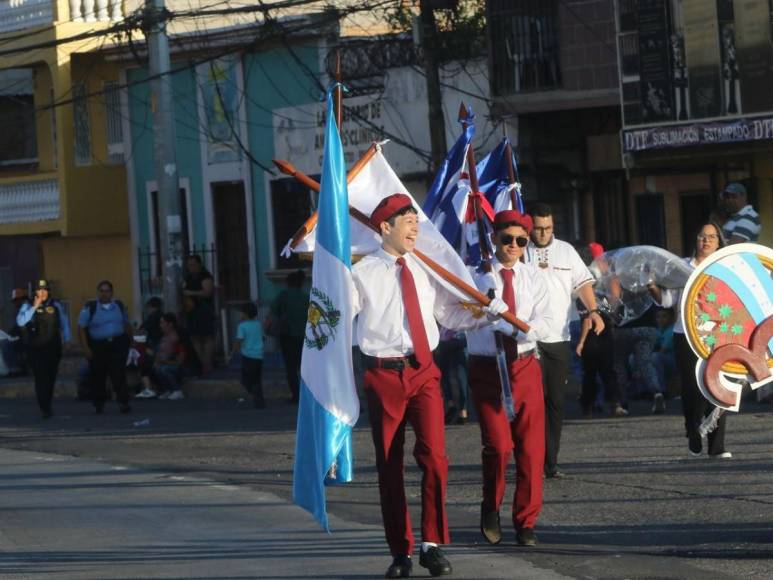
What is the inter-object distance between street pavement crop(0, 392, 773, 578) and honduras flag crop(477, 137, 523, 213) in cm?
200

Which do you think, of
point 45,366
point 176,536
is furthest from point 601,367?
point 45,366

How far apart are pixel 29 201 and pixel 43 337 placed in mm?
12205

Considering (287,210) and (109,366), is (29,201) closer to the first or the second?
(287,210)

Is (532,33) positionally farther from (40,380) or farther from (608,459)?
(608,459)

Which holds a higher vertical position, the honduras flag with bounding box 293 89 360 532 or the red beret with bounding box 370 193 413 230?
the red beret with bounding box 370 193 413 230

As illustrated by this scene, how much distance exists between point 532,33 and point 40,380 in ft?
26.8

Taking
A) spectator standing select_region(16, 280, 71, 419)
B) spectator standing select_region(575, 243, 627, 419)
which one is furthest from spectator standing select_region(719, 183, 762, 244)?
spectator standing select_region(16, 280, 71, 419)

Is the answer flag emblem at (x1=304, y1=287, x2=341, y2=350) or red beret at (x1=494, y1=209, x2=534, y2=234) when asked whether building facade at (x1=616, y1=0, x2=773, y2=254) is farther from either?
flag emblem at (x1=304, y1=287, x2=341, y2=350)

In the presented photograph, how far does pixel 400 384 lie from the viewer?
862cm

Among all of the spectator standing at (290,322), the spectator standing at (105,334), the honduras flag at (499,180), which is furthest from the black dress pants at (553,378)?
the spectator standing at (105,334)

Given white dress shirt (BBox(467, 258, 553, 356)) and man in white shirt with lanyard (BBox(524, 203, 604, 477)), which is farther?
man in white shirt with lanyard (BBox(524, 203, 604, 477))

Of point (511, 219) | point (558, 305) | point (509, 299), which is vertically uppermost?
point (511, 219)

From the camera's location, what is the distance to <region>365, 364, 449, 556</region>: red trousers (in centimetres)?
859

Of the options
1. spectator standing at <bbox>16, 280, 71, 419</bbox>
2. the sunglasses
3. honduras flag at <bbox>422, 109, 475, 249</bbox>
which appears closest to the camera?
the sunglasses
